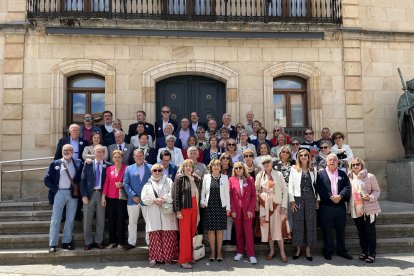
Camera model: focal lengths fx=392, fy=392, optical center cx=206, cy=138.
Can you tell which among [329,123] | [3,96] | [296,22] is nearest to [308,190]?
[329,123]

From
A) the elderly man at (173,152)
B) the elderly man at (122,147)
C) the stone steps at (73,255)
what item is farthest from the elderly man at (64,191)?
the elderly man at (173,152)

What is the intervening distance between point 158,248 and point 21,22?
7.71 m

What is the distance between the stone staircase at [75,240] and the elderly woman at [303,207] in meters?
0.42

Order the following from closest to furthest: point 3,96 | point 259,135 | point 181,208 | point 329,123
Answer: point 181,208, point 259,135, point 3,96, point 329,123

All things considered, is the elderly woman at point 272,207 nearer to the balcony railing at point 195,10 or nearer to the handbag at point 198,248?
the handbag at point 198,248

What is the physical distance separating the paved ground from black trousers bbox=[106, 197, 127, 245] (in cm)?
45

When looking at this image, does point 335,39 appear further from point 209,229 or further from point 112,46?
point 209,229

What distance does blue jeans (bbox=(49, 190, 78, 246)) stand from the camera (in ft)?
21.8

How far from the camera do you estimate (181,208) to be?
636 cm

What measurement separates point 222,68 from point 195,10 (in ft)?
6.17

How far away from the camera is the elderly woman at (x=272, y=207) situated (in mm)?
6617

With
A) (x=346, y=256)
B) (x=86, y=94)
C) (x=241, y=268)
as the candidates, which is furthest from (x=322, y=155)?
(x=86, y=94)

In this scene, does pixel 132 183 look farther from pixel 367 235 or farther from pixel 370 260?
pixel 370 260

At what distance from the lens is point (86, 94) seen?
11.1 m
